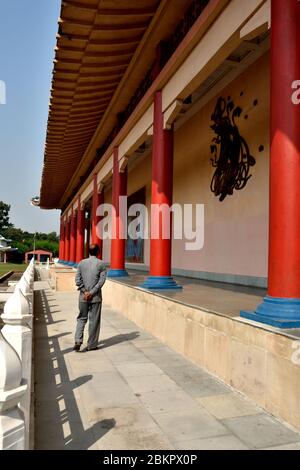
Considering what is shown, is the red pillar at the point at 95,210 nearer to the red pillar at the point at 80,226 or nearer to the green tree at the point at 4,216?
the red pillar at the point at 80,226

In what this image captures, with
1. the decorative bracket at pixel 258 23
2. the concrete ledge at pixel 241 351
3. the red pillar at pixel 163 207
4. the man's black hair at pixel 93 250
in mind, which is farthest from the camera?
the red pillar at pixel 163 207

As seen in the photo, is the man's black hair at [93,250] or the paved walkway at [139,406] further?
the man's black hair at [93,250]

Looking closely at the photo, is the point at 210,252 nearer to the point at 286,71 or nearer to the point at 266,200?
the point at 266,200

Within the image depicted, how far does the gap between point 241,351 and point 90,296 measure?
2.46 m

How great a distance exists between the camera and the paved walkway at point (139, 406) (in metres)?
2.84

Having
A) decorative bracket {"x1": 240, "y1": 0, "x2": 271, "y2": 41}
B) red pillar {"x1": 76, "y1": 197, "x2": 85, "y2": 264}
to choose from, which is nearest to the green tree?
red pillar {"x1": 76, "y1": 197, "x2": 85, "y2": 264}

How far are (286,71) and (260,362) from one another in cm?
253

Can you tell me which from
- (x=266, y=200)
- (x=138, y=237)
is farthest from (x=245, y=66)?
(x=138, y=237)

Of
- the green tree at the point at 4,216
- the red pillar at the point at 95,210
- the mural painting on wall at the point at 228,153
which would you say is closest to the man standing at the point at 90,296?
the mural painting on wall at the point at 228,153

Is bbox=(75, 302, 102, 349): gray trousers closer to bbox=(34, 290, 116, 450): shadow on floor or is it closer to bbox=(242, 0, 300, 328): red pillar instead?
bbox=(34, 290, 116, 450): shadow on floor

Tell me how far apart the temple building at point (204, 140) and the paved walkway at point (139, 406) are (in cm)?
24

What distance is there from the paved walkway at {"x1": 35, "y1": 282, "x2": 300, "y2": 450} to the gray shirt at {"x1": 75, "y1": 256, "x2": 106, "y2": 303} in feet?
2.70

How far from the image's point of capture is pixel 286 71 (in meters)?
3.61

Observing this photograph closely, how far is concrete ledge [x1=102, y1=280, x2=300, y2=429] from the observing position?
10.0 ft
